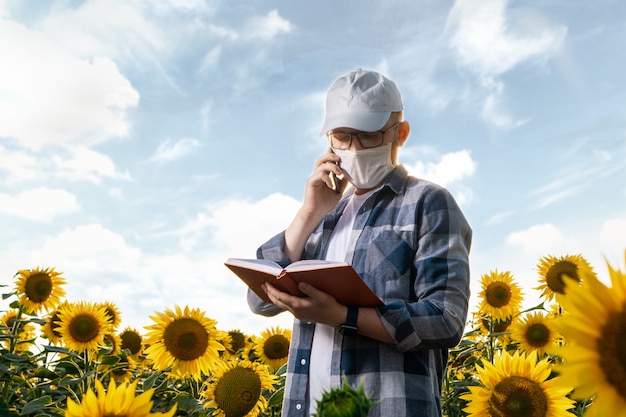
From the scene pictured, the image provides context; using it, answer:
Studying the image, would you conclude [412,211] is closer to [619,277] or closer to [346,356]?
[346,356]

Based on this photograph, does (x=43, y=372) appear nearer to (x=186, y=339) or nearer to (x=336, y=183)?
(x=186, y=339)

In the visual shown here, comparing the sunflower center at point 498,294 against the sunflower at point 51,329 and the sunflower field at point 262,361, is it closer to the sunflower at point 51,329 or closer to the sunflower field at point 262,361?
the sunflower field at point 262,361

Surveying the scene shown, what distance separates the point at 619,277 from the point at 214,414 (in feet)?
8.26

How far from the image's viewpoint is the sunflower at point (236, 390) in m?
3.20

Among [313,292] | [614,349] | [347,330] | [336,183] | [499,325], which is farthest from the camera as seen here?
[499,325]

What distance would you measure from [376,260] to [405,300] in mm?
168

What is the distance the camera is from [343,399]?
909mm

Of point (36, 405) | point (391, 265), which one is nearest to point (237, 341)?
point (36, 405)

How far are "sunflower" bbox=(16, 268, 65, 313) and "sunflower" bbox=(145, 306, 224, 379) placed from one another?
2.01 metres

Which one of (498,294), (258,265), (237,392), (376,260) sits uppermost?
(498,294)

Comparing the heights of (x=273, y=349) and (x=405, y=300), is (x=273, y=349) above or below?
above

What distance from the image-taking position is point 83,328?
4316mm

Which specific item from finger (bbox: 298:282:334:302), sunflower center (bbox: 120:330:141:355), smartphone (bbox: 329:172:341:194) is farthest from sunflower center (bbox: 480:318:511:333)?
finger (bbox: 298:282:334:302)

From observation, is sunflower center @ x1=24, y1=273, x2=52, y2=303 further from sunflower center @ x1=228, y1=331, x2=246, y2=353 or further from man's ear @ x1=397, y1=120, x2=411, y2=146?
man's ear @ x1=397, y1=120, x2=411, y2=146
